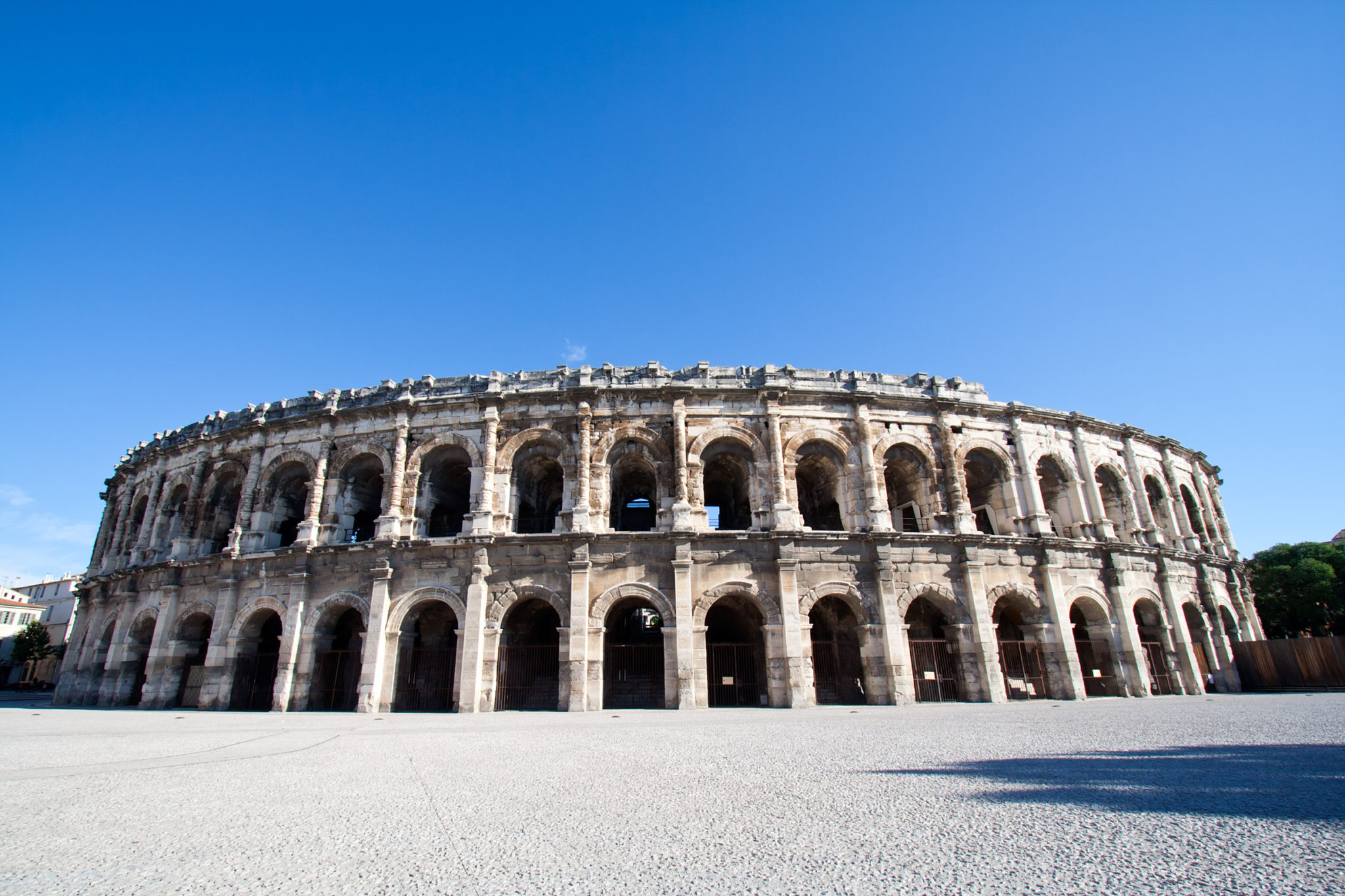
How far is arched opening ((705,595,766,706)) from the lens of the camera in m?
16.2

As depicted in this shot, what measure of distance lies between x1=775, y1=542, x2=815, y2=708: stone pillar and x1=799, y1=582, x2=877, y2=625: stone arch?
15.0 inches

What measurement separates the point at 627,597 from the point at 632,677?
3.11 m

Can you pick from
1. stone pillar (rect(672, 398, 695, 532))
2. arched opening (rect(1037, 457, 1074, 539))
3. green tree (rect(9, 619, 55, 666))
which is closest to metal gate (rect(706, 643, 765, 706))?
stone pillar (rect(672, 398, 695, 532))

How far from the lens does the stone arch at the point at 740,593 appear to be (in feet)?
50.0

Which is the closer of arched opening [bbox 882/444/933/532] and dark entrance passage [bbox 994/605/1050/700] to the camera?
dark entrance passage [bbox 994/605/1050/700]

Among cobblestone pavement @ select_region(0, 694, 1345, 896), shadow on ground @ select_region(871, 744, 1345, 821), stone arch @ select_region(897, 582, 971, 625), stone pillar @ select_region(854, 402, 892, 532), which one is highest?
stone pillar @ select_region(854, 402, 892, 532)

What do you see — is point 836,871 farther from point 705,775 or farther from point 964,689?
point 964,689

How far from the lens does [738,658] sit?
17.4 m

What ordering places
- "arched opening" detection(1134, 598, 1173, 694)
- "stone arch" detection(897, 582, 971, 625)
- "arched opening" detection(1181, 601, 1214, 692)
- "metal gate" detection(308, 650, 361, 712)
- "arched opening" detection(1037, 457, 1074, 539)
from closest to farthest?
"stone arch" detection(897, 582, 971, 625)
"metal gate" detection(308, 650, 361, 712)
"arched opening" detection(1134, 598, 1173, 694)
"arched opening" detection(1181, 601, 1214, 692)
"arched opening" detection(1037, 457, 1074, 539)

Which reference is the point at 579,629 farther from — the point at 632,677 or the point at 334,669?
the point at 334,669

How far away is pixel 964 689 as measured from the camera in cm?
1573

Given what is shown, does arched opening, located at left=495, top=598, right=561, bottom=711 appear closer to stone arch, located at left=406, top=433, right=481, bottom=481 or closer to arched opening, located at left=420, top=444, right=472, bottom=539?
arched opening, located at left=420, top=444, right=472, bottom=539

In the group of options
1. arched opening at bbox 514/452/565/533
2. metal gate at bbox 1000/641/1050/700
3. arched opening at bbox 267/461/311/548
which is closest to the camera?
metal gate at bbox 1000/641/1050/700

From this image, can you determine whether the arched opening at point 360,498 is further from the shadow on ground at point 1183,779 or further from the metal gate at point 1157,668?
the metal gate at point 1157,668
